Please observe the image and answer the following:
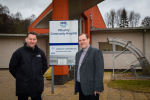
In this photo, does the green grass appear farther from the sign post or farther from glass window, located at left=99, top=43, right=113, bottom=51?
glass window, located at left=99, top=43, right=113, bottom=51

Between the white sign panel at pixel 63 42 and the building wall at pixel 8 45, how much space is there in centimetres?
1121

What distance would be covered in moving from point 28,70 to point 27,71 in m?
0.02

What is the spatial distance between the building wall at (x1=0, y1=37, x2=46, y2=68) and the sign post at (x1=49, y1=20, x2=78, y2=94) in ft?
36.8

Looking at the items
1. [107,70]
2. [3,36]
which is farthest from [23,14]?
[107,70]

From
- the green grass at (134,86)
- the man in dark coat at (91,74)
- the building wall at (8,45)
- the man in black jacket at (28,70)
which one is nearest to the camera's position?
the man in dark coat at (91,74)

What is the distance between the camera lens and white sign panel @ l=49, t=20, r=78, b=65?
6.51 metres

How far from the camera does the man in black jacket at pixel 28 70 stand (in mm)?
3135

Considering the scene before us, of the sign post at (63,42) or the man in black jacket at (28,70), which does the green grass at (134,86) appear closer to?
the sign post at (63,42)

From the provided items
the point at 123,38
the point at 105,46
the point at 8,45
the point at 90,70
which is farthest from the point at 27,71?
the point at 8,45

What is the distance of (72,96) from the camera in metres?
5.96

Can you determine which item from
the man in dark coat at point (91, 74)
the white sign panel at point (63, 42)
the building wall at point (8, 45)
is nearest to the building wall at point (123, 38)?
the building wall at point (8, 45)

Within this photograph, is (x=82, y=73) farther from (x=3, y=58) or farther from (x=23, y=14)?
(x=23, y=14)

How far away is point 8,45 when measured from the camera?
17734mm

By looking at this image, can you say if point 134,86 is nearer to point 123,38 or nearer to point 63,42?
point 63,42
